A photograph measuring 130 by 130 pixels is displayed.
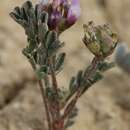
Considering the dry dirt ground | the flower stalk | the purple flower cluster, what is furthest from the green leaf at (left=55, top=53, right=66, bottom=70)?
the dry dirt ground

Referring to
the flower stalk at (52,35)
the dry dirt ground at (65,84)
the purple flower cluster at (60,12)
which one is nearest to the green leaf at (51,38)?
the flower stalk at (52,35)

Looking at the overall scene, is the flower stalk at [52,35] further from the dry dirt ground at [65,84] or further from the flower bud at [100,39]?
the dry dirt ground at [65,84]

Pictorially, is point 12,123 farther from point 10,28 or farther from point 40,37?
point 10,28

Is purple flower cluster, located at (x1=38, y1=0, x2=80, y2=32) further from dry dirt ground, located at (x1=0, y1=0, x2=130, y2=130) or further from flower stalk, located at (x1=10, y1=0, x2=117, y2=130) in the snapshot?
dry dirt ground, located at (x1=0, y1=0, x2=130, y2=130)

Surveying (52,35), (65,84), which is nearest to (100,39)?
(52,35)

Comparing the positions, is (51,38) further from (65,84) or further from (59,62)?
(65,84)
